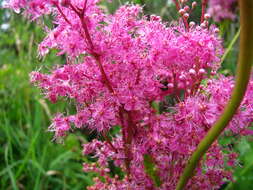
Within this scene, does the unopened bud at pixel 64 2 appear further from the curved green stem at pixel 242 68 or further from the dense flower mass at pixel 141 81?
the curved green stem at pixel 242 68

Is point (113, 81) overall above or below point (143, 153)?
→ above

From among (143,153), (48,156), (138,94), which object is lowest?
(48,156)

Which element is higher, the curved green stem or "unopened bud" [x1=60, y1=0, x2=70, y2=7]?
"unopened bud" [x1=60, y1=0, x2=70, y2=7]

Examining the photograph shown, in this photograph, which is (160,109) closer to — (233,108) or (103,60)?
(103,60)

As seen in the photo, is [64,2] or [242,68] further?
[64,2]

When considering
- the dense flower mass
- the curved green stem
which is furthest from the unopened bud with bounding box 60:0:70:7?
the curved green stem

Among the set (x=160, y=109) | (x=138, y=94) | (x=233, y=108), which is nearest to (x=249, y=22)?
(x=233, y=108)

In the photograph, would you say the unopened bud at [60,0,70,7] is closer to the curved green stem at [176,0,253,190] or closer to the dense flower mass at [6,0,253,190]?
the dense flower mass at [6,0,253,190]

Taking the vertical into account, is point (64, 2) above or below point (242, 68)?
above
